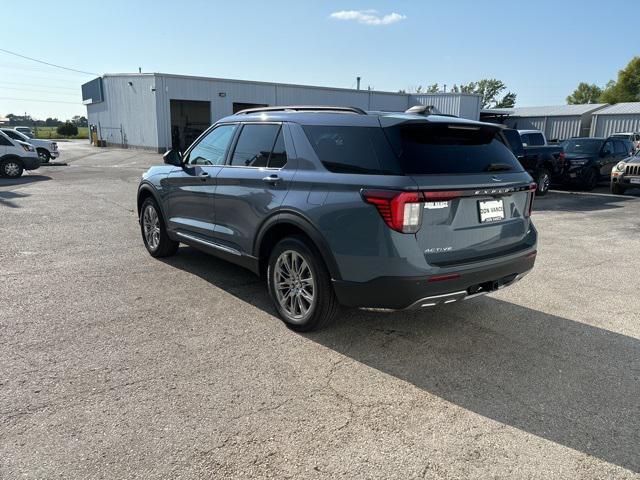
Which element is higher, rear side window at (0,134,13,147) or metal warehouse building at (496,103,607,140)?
metal warehouse building at (496,103,607,140)

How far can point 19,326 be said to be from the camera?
13.9 feet

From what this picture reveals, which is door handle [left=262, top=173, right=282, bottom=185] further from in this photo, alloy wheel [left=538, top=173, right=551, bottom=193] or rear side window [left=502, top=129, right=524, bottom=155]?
alloy wheel [left=538, top=173, right=551, bottom=193]

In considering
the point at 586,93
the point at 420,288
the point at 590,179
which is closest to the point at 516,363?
the point at 420,288

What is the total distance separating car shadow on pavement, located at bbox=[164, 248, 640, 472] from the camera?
2.95 metres

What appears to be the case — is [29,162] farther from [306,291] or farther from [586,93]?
[586,93]

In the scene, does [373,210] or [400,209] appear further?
[373,210]

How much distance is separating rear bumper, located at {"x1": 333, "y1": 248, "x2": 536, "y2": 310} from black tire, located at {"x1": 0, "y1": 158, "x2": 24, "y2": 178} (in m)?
17.7

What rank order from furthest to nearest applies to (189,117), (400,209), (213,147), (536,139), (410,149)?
(189,117) → (536,139) → (213,147) → (410,149) → (400,209)

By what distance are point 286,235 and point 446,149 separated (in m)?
1.51

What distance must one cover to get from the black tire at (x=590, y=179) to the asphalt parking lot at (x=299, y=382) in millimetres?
10884

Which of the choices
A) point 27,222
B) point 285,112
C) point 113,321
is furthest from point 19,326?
point 27,222

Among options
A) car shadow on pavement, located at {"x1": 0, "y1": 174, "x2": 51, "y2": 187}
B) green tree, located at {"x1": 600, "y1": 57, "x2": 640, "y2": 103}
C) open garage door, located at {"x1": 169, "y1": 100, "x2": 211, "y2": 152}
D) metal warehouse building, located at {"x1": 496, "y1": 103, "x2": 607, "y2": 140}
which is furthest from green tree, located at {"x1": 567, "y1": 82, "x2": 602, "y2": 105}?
car shadow on pavement, located at {"x1": 0, "y1": 174, "x2": 51, "y2": 187}

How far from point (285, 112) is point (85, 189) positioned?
1180 centimetres

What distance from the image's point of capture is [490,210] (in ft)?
12.5
